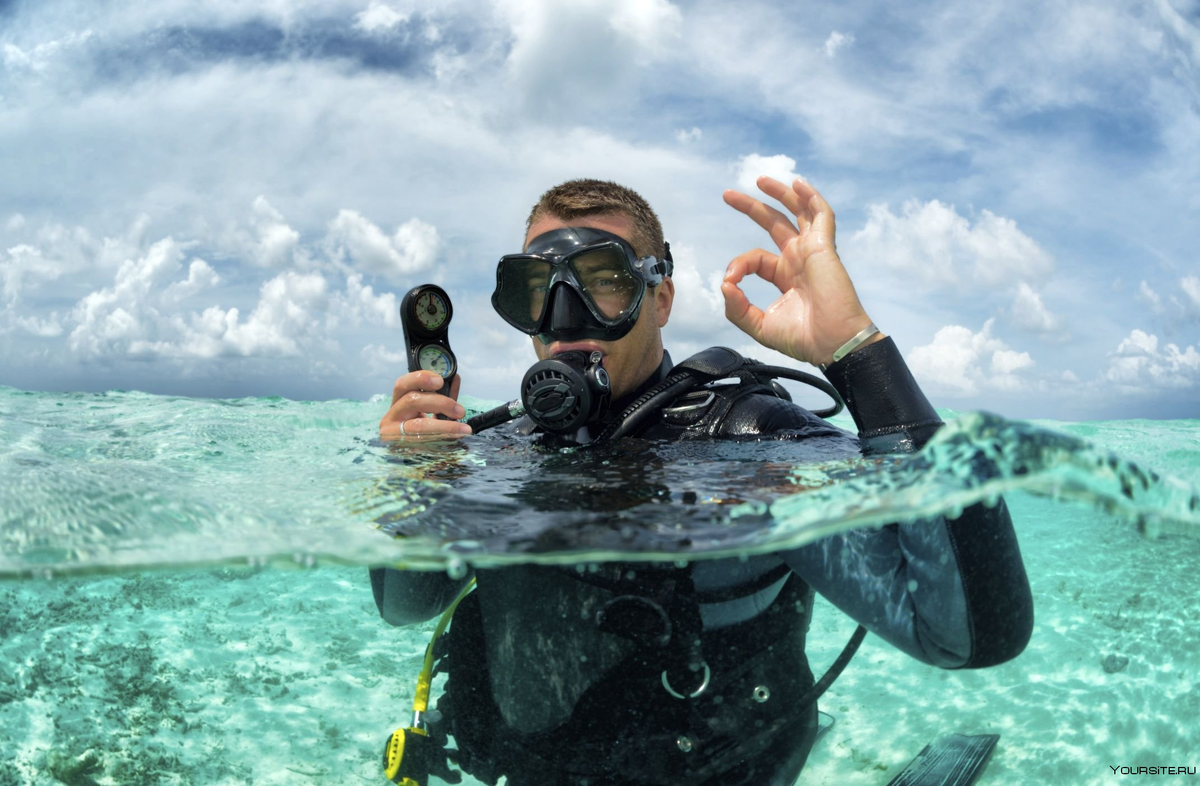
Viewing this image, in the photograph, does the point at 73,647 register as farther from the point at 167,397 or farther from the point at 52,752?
the point at 167,397

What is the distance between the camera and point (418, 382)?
3.12 m

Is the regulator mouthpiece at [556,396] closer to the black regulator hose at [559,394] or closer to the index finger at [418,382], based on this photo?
the black regulator hose at [559,394]

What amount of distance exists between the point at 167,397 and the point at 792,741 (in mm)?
12441

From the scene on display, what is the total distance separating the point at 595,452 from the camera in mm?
3131

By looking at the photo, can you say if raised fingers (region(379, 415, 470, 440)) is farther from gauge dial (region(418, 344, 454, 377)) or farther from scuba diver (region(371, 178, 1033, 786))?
gauge dial (region(418, 344, 454, 377))

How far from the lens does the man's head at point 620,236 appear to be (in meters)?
3.44

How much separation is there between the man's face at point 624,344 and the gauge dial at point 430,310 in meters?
0.49

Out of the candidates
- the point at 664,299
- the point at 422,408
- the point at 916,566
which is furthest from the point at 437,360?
the point at 916,566

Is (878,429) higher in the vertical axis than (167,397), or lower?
lower

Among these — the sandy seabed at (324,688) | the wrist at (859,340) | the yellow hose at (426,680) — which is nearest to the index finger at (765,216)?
the wrist at (859,340)

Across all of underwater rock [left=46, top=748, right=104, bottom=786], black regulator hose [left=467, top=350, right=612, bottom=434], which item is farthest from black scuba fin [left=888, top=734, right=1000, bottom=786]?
underwater rock [left=46, top=748, right=104, bottom=786]

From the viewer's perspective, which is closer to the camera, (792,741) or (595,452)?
(792,741)

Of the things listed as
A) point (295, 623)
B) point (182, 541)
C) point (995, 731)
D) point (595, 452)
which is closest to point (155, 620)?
point (295, 623)

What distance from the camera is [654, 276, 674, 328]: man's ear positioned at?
3865 mm
